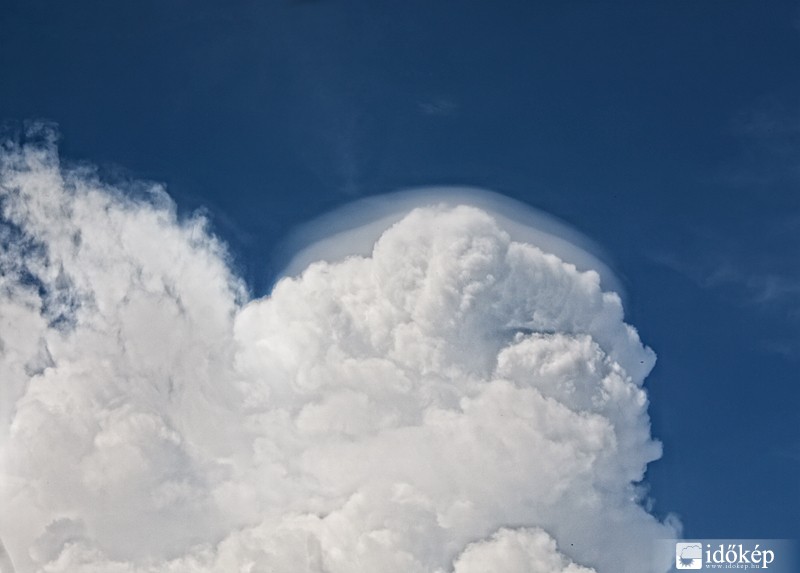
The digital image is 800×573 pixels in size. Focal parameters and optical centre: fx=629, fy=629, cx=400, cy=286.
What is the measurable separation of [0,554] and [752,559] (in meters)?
29.3

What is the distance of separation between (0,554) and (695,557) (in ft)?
89.1

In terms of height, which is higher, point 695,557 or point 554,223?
point 554,223

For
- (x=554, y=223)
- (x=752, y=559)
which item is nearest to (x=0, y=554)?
(x=554, y=223)

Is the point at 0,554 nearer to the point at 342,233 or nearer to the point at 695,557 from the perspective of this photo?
the point at 342,233

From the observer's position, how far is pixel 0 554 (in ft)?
79.9

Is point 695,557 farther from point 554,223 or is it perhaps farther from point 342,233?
point 342,233

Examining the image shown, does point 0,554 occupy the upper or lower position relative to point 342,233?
lower

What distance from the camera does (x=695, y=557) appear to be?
24.8 meters

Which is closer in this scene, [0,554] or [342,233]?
[0,554]

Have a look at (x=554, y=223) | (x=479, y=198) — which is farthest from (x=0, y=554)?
(x=554, y=223)

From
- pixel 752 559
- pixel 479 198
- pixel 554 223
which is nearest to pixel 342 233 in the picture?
pixel 479 198

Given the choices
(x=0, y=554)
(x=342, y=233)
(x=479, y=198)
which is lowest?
(x=0, y=554)

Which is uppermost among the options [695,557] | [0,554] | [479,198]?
[479,198]

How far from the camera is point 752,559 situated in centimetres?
2470
